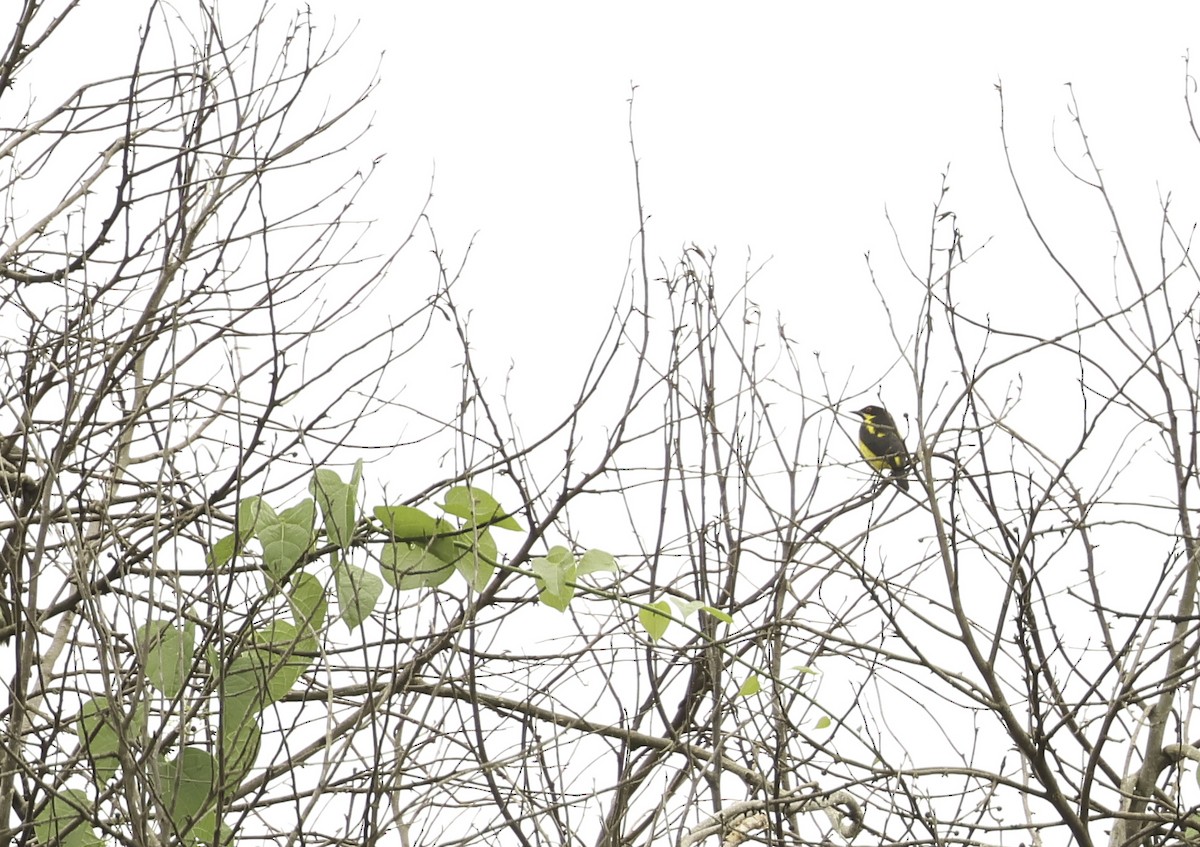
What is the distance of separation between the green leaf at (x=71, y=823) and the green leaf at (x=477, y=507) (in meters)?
0.88

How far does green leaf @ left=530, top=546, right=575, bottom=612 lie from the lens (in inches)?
91.4

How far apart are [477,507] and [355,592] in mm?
283

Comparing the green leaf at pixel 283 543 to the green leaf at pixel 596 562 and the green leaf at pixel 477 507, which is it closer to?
the green leaf at pixel 477 507

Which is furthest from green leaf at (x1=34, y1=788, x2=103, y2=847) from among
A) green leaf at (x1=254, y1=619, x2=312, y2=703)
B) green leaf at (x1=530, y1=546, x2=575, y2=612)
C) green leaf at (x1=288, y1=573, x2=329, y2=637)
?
green leaf at (x1=530, y1=546, x2=575, y2=612)

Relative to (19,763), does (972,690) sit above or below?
above

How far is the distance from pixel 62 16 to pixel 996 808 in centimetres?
373

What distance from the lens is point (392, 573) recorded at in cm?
235

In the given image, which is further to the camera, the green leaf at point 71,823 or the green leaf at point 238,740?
the green leaf at point 71,823

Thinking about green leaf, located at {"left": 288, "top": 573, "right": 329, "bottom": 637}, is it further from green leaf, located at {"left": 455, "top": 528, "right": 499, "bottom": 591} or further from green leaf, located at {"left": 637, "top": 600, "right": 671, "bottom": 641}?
green leaf, located at {"left": 637, "top": 600, "right": 671, "bottom": 641}

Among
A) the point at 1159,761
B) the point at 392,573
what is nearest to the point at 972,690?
the point at 1159,761

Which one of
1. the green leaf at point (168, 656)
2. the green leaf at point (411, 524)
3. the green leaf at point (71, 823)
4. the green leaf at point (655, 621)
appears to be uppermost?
the green leaf at point (411, 524)

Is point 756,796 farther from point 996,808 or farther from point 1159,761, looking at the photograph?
point 1159,761

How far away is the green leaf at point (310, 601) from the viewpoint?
7.61 feet

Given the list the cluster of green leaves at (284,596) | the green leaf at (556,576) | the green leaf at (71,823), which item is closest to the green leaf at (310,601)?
the cluster of green leaves at (284,596)
